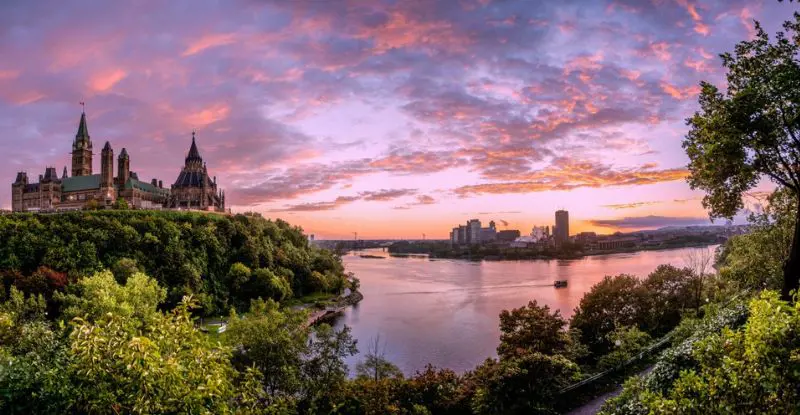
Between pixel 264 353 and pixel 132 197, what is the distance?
5169cm

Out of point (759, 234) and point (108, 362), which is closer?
point (108, 362)

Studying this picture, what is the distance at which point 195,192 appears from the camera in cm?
5934

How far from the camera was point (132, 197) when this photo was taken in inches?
2173

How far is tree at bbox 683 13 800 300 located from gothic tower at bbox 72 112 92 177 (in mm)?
69684

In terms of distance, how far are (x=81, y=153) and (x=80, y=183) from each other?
218 inches

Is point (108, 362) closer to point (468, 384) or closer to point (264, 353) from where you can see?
point (264, 353)

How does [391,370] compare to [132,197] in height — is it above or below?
below

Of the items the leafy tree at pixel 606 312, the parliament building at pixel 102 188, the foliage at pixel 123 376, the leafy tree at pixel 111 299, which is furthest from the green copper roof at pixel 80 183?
the foliage at pixel 123 376

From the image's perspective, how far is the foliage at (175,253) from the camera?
32875mm

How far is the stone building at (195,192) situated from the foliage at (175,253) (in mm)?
10344

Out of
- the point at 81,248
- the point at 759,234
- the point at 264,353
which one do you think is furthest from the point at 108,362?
the point at 81,248

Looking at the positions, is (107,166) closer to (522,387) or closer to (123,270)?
(123,270)

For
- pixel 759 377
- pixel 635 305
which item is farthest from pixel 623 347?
pixel 759 377

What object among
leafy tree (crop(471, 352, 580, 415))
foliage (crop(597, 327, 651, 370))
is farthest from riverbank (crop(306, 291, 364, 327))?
leafy tree (crop(471, 352, 580, 415))
